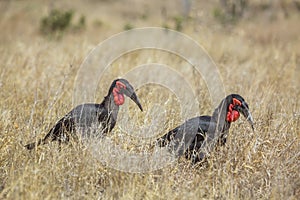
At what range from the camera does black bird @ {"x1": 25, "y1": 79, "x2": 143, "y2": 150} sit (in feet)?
11.2

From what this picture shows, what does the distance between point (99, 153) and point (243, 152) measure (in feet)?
3.27

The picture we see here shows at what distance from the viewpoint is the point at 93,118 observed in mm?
3604

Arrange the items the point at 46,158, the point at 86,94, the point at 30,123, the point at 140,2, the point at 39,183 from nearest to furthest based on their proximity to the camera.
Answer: the point at 39,183 → the point at 46,158 → the point at 30,123 → the point at 86,94 → the point at 140,2

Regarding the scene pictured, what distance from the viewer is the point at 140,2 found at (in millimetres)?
20250

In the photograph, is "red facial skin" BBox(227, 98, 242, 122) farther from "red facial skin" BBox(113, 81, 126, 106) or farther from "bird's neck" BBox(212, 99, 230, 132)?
"red facial skin" BBox(113, 81, 126, 106)

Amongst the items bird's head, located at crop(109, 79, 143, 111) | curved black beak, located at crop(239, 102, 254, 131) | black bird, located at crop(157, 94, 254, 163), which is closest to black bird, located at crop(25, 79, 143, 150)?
bird's head, located at crop(109, 79, 143, 111)

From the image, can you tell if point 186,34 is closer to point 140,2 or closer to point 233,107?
point 233,107

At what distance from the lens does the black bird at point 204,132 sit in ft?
10.9

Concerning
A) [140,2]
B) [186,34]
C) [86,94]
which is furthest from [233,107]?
[140,2]

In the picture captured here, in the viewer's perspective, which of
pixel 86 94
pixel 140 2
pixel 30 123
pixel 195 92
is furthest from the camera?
pixel 140 2

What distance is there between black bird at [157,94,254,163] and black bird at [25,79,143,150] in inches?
17.4

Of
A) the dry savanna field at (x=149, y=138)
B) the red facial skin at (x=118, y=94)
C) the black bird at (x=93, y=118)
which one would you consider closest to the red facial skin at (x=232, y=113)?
the dry savanna field at (x=149, y=138)

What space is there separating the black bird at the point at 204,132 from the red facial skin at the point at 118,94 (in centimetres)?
48

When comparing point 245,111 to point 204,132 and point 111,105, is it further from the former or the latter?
point 111,105
